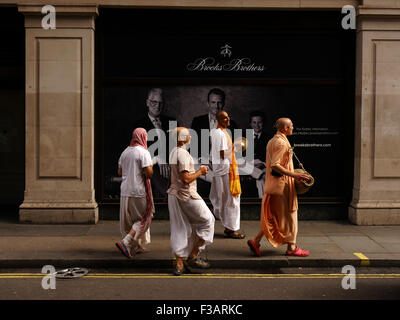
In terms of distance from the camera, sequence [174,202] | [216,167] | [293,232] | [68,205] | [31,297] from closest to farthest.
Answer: [31,297], [174,202], [293,232], [216,167], [68,205]

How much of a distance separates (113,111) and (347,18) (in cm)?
511

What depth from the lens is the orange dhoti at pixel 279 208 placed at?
7492 mm

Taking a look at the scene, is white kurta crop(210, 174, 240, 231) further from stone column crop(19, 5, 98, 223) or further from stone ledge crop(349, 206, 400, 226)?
stone ledge crop(349, 206, 400, 226)

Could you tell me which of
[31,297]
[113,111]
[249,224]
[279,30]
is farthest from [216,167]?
[31,297]

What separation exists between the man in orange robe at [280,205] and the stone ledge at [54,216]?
3.89 meters

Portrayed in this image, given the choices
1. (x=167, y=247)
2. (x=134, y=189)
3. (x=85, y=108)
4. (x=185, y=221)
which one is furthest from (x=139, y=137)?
(x=85, y=108)

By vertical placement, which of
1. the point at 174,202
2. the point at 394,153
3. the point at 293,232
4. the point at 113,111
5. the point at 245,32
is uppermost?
the point at 245,32

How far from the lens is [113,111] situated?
10492 millimetres

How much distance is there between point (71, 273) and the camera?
6.94 meters

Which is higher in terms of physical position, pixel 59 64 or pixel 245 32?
pixel 245 32

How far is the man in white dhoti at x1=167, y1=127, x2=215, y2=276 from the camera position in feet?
22.0

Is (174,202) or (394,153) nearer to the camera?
Answer: (174,202)

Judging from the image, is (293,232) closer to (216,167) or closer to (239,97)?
(216,167)

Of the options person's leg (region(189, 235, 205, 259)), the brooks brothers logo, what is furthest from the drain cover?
the brooks brothers logo
